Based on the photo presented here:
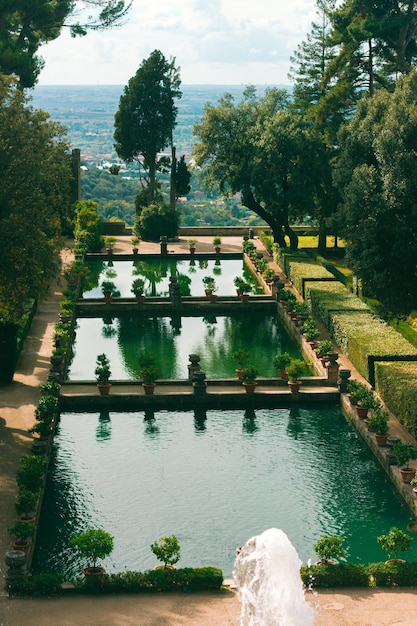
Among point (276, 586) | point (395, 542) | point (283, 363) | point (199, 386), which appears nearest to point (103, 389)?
point (199, 386)

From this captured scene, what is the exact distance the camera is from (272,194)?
5238 centimetres

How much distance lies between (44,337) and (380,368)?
12.2 m

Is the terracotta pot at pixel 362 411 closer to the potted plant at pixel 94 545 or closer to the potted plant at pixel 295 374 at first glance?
the potted plant at pixel 295 374

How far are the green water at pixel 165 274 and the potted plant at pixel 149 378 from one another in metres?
14.1

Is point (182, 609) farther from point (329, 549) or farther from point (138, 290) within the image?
point (138, 290)

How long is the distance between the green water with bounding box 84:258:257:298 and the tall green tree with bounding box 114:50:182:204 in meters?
11.8

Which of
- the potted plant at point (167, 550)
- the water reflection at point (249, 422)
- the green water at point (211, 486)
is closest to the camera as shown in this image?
the potted plant at point (167, 550)

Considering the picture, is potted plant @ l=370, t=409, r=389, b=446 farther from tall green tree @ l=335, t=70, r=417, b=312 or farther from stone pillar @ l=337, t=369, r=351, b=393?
tall green tree @ l=335, t=70, r=417, b=312

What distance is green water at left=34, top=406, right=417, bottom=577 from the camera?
23688 millimetres

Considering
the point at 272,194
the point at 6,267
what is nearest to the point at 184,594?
the point at 6,267

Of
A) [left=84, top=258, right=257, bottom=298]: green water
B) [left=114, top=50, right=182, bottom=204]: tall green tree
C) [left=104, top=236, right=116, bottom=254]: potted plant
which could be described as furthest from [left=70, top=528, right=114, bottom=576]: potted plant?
[left=114, top=50, right=182, bottom=204]: tall green tree

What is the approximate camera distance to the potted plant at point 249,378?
3288 cm

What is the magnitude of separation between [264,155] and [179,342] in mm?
14545

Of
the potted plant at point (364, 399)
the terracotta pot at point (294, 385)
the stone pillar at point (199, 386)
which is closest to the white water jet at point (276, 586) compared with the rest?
the potted plant at point (364, 399)
